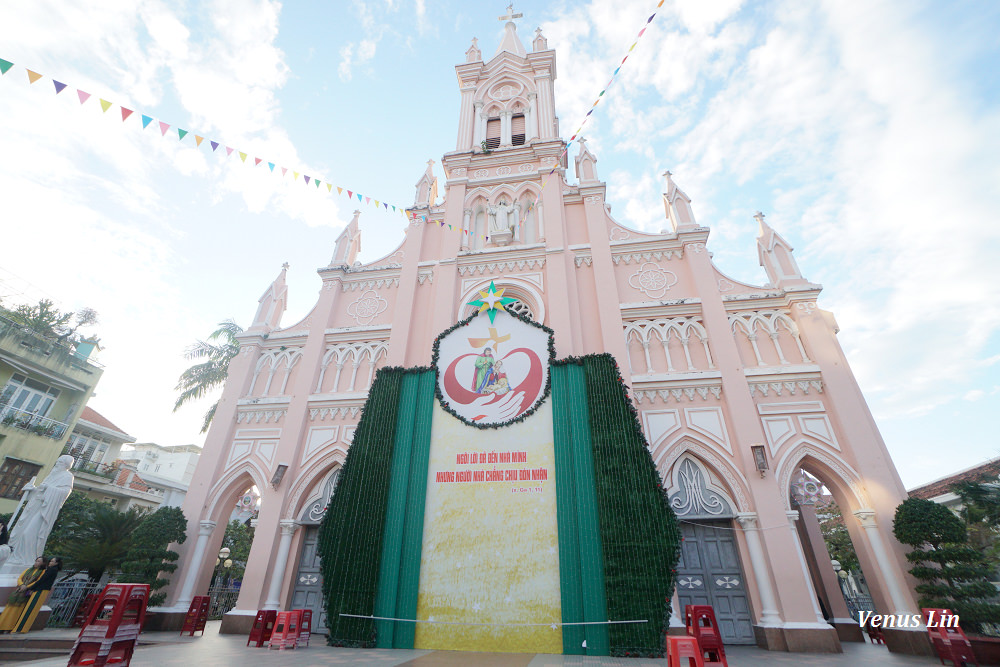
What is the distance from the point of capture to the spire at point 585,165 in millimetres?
14367

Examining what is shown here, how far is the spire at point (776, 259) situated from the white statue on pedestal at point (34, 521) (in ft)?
57.9

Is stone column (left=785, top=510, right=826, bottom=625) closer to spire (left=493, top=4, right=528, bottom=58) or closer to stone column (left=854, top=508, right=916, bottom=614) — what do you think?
stone column (left=854, top=508, right=916, bottom=614)

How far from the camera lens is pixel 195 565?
419 inches

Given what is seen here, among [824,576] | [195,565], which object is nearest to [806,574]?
[824,576]

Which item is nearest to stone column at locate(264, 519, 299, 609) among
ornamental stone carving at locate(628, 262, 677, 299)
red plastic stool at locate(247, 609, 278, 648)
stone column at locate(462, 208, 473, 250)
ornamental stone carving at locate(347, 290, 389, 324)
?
red plastic stool at locate(247, 609, 278, 648)

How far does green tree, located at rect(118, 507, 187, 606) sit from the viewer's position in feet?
31.5

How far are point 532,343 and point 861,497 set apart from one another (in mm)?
7843

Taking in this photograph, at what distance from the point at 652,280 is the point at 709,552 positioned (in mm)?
6997

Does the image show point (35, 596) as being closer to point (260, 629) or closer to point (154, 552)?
point (154, 552)

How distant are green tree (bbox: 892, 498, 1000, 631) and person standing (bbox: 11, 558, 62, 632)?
16.8 metres

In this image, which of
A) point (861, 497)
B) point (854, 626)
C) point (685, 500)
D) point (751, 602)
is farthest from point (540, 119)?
point (854, 626)

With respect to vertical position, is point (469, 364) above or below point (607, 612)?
above

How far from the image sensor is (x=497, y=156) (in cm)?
1534

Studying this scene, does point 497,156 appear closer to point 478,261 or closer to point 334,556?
point 478,261
